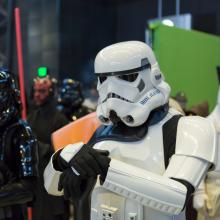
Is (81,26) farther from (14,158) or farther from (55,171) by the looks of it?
(55,171)

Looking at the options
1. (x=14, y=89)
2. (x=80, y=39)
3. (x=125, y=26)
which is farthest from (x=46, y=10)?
(x=14, y=89)

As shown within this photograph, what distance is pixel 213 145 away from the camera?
1.51m

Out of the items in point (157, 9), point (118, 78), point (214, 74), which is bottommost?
point (214, 74)

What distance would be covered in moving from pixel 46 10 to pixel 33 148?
17.2ft

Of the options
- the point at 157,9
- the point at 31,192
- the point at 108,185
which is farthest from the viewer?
the point at 157,9

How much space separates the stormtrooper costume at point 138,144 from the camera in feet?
4.64

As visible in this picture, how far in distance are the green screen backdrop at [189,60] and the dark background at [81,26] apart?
1.50 m

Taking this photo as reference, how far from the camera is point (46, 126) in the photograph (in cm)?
354

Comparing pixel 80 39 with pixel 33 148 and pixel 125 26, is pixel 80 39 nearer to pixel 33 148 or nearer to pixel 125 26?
pixel 125 26

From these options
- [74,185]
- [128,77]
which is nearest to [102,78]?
[128,77]

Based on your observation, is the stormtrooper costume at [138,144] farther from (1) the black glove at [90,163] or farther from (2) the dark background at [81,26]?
(2) the dark background at [81,26]

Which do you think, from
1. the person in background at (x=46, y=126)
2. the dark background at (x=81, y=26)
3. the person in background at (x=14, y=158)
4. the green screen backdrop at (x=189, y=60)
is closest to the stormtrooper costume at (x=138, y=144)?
the person in background at (x=14, y=158)

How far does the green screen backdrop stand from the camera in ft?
14.2

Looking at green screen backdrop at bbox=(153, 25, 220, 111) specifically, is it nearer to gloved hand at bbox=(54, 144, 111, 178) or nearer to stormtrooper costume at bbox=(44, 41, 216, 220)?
stormtrooper costume at bbox=(44, 41, 216, 220)
